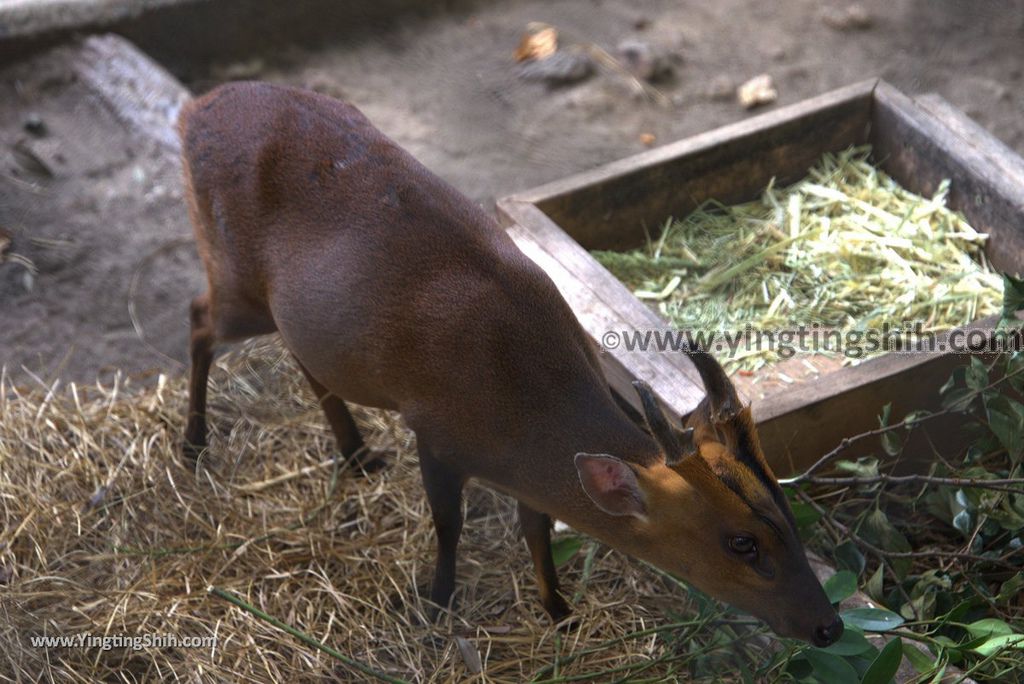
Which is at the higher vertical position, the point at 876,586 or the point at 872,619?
the point at 872,619

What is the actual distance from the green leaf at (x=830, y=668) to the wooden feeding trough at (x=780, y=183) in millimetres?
771

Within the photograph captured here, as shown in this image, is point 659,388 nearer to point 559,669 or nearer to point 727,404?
point 727,404

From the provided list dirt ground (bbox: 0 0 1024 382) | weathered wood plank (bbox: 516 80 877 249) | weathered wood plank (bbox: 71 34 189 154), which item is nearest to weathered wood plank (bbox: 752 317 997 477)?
weathered wood plank (bbox: 516 80 877 249)

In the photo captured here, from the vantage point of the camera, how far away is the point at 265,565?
3.90m

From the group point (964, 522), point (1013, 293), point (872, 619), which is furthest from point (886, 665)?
point (1013, 293)

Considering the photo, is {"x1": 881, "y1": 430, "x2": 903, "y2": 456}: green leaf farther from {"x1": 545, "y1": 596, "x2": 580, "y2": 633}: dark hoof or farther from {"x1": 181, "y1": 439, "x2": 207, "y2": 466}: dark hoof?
{"x1": 181, "y1": 439, "x2": 207, "y2": 466}: dark hoof

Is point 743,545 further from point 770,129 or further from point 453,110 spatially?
point 453,110

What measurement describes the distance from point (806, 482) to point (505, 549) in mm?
984

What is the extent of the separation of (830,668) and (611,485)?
73cm

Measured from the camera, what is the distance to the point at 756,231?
4.79m

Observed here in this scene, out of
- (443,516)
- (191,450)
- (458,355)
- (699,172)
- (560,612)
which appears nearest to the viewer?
(458,355)

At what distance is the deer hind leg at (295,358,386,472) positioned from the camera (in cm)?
417

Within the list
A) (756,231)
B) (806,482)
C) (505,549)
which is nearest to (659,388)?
(806,482)

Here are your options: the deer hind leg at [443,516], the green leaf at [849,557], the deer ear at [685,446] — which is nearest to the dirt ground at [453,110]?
the deer hind leg at [443,516]
